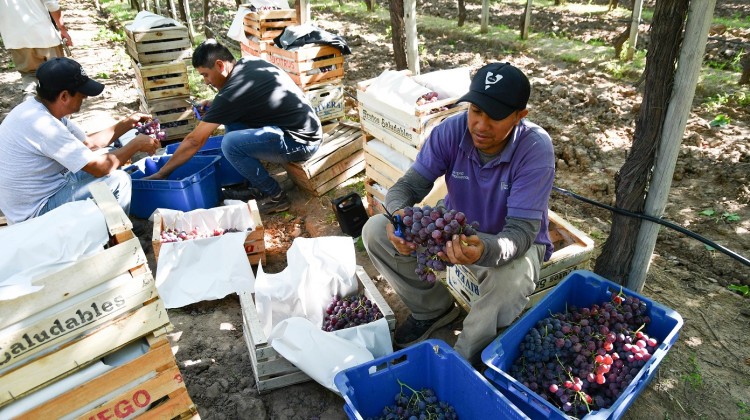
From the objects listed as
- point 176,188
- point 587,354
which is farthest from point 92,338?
point 176,188

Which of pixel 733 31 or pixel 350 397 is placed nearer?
pixel 350 397

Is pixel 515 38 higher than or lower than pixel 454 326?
higher

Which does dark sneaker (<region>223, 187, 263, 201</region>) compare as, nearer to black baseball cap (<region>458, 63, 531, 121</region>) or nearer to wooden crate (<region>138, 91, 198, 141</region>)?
wooden crate (<region>138, 91, 198, 141</region>)

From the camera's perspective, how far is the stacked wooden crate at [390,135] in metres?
3.97

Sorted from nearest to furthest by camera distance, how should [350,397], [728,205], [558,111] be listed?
[350,397] → [728,205] → [558,111]

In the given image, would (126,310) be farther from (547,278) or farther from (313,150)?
(313,150)

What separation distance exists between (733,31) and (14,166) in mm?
12271

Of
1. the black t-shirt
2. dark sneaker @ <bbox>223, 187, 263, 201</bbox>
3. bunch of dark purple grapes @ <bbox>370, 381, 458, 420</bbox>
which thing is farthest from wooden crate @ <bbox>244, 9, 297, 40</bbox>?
bunch of dark purple grapes @ <bbox>370, 381, 458, 420</bbox>

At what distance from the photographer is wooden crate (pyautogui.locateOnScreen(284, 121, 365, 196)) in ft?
17.8

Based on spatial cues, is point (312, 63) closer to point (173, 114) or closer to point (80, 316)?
point (173, 114)

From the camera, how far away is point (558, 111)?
6957mm

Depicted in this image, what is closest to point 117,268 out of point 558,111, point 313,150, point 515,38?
point 313,150

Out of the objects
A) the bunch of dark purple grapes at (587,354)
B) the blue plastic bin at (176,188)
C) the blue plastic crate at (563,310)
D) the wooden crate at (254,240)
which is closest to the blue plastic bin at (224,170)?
the blue plastic bin at (176,188)

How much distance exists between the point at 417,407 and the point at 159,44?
21.2ft
